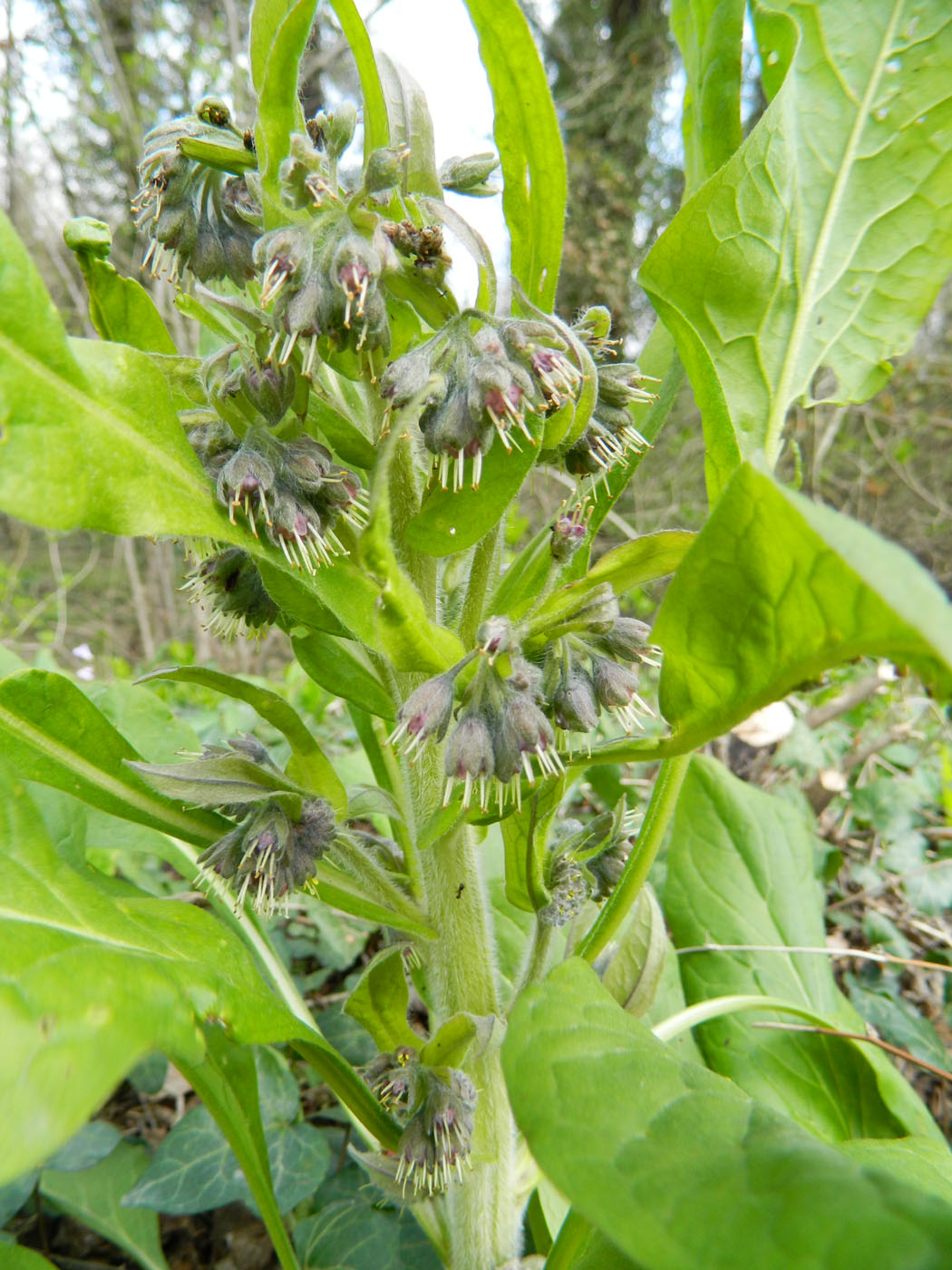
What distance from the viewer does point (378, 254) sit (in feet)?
3.25

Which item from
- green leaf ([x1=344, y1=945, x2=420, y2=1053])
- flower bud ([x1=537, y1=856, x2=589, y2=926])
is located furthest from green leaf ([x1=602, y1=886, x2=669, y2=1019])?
green leaf ([x1=344, y1=945, x2=420, y2=1053])

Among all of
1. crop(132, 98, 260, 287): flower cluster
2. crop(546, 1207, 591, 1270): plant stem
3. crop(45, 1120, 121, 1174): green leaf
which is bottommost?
crop(45, 1120, 121, 1174): green leaf

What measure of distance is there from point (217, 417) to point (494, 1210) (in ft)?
4.46

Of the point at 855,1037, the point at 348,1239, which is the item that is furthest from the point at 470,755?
the point at 348,1239

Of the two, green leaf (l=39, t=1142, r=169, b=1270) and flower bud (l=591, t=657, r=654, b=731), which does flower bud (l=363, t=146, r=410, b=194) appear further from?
green leaf (l=39, t=1142, r=169, b=1270)

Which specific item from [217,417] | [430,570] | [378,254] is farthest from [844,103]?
[217,417]

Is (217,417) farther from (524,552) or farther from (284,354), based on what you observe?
(524,552)

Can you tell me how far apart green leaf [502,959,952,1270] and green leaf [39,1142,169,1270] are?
1379 mm

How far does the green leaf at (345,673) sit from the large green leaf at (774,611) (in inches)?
16.0

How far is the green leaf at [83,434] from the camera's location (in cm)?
84

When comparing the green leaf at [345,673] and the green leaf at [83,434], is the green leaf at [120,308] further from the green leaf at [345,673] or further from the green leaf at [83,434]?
the green leaf at [345,673]

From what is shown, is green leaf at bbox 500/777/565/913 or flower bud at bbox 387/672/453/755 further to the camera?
green leaf at bbox 500/777/565/913

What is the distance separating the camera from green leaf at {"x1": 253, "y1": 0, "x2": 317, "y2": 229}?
0.95 meters

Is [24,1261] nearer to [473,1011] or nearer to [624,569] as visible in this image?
[473,1011]
